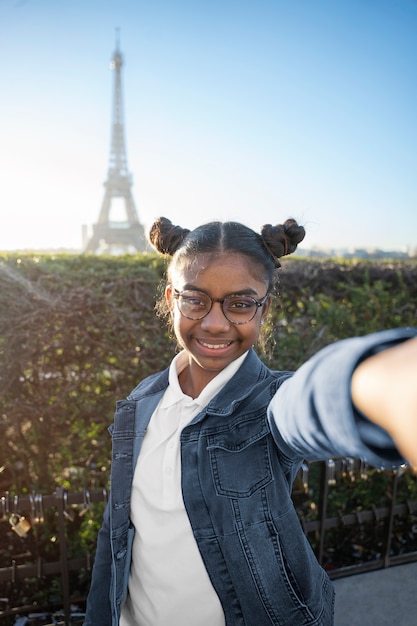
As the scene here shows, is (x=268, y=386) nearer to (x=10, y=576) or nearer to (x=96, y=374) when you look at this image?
(x=96, y=374)

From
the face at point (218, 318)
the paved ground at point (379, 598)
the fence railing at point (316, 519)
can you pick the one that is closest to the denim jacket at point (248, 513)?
the face at point (218, 318)

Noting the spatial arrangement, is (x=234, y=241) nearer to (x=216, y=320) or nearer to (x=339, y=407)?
(x=216, y=320)

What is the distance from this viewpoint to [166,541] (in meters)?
1.36

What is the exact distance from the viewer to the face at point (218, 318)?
144 cm

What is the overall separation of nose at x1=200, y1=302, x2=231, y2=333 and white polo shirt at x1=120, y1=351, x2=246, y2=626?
0.14 metres

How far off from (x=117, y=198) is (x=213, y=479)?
33.3m

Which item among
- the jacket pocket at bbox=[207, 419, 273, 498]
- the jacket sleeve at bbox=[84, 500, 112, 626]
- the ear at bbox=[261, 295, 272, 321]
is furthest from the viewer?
the jacket sleeve at bbox=[84, 500, 112, 626]

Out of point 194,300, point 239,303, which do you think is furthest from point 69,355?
point 239,303

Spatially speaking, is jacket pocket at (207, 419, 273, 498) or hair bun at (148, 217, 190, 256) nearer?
jacket pocket at (207, 419, 273, 498)

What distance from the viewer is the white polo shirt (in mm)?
1327

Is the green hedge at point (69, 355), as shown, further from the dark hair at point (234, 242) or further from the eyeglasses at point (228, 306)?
the eyeglasses at point (228, 306)

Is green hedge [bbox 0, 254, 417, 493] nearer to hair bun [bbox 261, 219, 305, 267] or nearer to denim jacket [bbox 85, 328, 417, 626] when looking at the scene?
hair bun [bbox 261, 219, 305, 267]

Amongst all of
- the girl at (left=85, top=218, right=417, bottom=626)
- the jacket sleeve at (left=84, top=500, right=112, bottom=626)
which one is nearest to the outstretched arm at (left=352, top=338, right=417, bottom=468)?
the girl at (left=85, top=218, right=417, bottom=626)

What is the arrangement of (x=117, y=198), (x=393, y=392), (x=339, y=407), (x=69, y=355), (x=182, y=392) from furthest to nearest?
(x=117, y=198)
(x=69, y=355)
(x=182, y=392)
(x=339, y=407)
(x=393, y=392)
